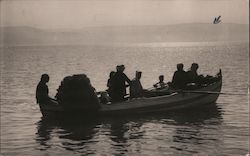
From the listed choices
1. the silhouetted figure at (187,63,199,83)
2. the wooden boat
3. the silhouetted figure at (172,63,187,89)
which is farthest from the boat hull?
the silhouetted figure at (187,63,199,83)

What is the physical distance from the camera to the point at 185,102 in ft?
70.9

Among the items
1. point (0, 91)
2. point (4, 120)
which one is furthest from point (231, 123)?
point (0, 91)

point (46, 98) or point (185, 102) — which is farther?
point (185, 102)

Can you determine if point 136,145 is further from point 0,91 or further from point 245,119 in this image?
point 0,91

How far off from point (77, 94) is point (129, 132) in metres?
2.83

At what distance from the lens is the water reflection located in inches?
573

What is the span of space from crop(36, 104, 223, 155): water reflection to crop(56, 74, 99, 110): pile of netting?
76 centimetres

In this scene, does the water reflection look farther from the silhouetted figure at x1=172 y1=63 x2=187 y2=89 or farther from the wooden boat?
the silhouetted figure at x1=172 y1=63 x2=187 y2=89

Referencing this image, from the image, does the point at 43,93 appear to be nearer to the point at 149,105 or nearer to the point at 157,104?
the point at 149,105

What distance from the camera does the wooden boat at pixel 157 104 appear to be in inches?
754

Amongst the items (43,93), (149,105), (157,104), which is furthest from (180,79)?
(43,93)

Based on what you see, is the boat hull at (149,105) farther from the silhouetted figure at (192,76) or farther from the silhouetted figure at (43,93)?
the silhouetted figure at (192,76)

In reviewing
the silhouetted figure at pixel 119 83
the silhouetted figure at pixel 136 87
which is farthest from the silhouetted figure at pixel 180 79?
the silhouetted figure at pixel 119 83

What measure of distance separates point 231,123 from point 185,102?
325 centimetres
